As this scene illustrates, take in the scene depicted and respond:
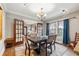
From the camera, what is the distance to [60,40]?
5.34 feet

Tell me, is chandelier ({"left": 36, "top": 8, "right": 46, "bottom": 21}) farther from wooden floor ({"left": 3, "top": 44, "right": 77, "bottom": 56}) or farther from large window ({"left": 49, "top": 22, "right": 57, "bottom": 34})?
wooden floor ({"left": 3, "top": 44, "right": 77, "bottom": 56})

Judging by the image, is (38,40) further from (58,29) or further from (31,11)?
(31,11)

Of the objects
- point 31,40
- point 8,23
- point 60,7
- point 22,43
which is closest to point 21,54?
point 22,43

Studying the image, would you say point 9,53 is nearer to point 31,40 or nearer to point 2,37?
point 2,37

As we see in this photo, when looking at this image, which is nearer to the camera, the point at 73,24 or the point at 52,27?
the point at 73,24

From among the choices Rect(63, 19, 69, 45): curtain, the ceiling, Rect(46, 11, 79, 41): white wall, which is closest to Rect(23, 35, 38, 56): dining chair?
the ceiling

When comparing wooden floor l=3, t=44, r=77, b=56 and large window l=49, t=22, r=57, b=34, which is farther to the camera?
large window l=49, t=22, r=57, b=34

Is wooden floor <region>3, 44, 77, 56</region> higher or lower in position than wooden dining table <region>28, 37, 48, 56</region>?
lower

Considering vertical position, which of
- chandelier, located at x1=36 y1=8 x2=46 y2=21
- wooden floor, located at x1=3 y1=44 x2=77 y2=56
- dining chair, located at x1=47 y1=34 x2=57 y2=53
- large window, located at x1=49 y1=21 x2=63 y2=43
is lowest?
wooden floor, located at x1=3 y1=44 x2=77 y2=56

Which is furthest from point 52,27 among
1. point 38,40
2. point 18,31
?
point 18,31

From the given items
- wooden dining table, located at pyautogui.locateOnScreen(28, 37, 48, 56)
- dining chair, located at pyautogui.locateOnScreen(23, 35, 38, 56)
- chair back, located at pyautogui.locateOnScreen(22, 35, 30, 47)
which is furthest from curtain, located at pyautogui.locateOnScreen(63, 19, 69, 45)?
chair back, located at pyautogui.locateOnScreen(22, 35, 30, 47)

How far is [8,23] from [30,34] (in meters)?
0.43

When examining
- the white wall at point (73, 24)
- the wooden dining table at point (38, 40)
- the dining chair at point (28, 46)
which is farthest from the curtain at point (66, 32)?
the dining chair at point (28, 46)

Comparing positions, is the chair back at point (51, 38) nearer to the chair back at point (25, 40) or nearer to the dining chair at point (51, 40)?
the dining chair at point (51, 40)
